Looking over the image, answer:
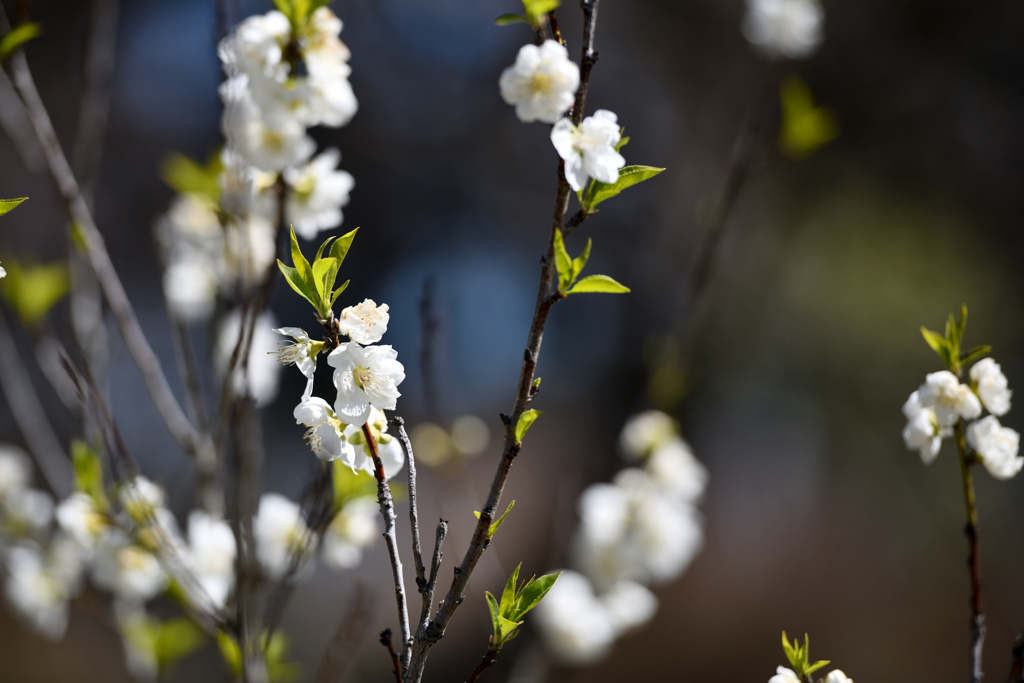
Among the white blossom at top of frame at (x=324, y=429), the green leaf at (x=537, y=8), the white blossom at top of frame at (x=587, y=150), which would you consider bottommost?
the white blossom at top of frame at (x=324, y=429)

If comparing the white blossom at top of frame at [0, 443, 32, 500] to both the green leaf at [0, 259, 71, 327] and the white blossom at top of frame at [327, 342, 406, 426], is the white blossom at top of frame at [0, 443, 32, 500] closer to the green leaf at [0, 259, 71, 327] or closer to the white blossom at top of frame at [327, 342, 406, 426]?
the green leaf at [0, 259, 71, 327]

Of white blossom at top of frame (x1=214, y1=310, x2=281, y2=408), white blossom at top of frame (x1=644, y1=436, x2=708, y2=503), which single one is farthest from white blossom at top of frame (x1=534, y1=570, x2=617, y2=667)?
white blossom at top of frame (x1=214, y1=310, x2=281, y2=408)

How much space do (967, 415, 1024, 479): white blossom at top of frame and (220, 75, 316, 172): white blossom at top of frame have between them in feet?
2.54

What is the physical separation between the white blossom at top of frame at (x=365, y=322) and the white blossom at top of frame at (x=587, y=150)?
18 cm

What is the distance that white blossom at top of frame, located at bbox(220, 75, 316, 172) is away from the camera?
72cm

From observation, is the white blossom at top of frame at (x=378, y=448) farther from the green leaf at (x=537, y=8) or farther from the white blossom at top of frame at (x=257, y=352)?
the white blossom at top of frame at (x=257, y=352)

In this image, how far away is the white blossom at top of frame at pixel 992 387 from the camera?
0.58m

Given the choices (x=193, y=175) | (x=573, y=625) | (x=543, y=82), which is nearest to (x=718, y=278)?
(x=573, y=625)

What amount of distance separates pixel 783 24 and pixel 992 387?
5.13 ft

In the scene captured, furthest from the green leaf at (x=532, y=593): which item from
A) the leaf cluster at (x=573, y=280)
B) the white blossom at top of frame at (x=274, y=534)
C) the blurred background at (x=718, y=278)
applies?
the blurred background at (x=718, y=278)

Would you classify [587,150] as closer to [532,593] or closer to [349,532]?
[532,593]

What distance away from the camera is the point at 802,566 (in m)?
4.85

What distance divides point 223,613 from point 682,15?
235 inches

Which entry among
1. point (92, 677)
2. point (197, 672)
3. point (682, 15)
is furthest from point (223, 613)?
point (682, 15)
